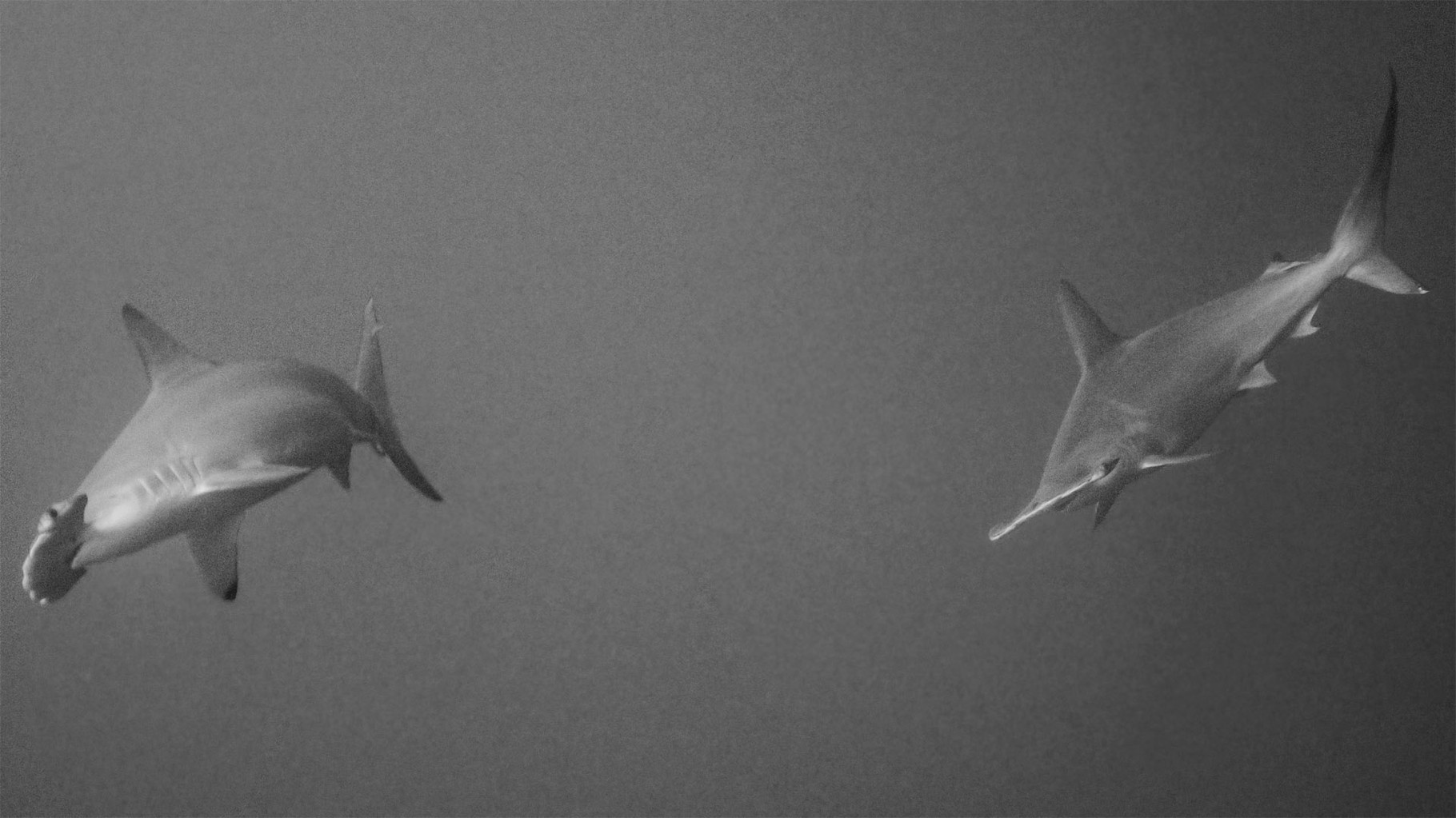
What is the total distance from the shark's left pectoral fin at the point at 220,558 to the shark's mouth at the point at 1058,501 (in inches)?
85.9

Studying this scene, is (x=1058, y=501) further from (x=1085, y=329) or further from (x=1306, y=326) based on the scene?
(x=1306, y=326)

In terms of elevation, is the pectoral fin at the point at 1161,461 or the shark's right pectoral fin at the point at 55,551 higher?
the shark's right pectoral fin at the point at 55,551

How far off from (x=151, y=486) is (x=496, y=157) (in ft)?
9.59

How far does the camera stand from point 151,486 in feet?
7.07

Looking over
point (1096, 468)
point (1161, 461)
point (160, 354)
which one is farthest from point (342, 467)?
point (1161, 461)

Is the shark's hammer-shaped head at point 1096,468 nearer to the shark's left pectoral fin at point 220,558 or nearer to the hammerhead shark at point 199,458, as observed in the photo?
the hammerhead shark at point 199,458

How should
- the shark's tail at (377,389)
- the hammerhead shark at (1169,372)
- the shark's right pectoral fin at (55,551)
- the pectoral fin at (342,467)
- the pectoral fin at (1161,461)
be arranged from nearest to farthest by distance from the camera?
the shark's right pectoral fin at (55,551) → the pectoral fin at (1161,461) → the hammerhead shark at (1169,372) → the pectoral fin at (342,467) → the shark's tail at (377,389)

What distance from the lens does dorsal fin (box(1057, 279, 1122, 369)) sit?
2695 mm

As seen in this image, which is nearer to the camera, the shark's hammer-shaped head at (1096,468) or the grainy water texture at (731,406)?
the shark's hammer-shaped head at (1096,468)

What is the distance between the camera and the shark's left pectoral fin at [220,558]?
2.62 m

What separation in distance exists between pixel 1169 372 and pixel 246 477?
8.28 ft

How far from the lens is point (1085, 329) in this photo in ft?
8.86

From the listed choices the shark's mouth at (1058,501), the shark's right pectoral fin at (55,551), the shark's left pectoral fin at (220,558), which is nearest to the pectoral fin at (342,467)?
the shark's left pectoral fin at (220,558)

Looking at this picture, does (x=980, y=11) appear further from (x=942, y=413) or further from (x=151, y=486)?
(x=151, y=486)
